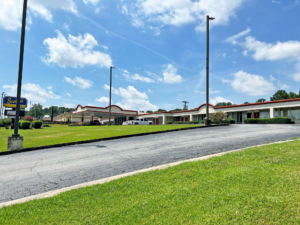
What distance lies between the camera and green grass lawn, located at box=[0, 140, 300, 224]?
3.01 meters

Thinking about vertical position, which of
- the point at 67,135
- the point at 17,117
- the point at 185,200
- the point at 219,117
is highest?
the point at 219,117

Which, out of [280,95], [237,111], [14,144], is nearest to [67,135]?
[14,144]

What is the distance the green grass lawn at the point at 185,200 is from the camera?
3.01 meters

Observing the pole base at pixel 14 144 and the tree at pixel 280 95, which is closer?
the pole base at pixel 14 144

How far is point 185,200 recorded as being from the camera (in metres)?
3.52

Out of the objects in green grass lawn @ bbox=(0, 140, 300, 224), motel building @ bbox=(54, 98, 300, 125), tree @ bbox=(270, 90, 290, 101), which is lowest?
green grass lawn @ bbox=(0, 140, 300, 224)

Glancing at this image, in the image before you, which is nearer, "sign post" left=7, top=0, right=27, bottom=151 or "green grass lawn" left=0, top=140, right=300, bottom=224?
"green grass lawn" left=0, top=140, right=300, bottom=224

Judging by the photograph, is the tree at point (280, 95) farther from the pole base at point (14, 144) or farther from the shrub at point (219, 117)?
the pole base at point (14, 144)

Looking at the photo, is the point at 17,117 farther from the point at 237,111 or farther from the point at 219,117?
the point at 237,111

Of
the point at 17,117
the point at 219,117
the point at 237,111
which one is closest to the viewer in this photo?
the point at 17,117

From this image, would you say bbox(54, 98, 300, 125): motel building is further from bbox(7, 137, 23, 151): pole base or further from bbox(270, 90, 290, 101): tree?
bbox(270, 90, 290, 101): tree

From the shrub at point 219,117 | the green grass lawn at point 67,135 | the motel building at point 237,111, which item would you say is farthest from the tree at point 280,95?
the green grass lawn at point 67,135

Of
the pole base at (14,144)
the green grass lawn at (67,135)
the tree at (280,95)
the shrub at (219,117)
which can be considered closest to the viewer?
the pole base at (14,144)

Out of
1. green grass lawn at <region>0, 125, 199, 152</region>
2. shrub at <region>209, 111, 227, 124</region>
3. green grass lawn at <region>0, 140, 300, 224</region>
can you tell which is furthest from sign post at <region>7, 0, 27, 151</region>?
shrub at <region>209, 111, 227, 124</region>
